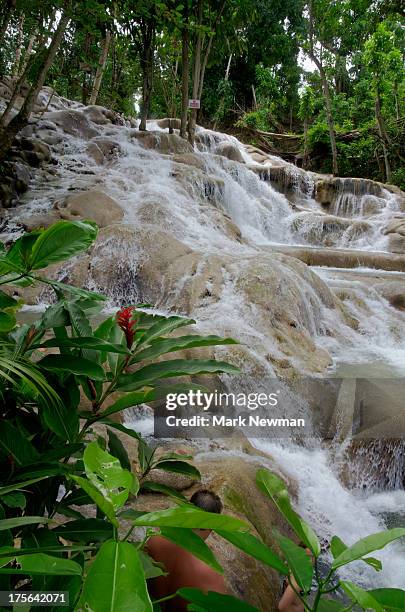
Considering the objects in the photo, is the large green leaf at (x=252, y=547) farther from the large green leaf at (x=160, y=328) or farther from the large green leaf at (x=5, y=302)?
the large green leaf at (x=5, y=302)

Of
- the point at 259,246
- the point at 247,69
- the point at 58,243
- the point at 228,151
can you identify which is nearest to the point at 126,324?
the point at 58,243

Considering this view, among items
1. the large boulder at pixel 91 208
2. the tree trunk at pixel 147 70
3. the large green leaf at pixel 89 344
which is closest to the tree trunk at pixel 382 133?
the tree trunk at pixel 147 70

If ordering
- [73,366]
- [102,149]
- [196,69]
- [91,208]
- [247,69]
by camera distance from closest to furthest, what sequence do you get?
1. [73,366]
2. [91,208]
3. [102,149]
4. [196,69]
5. [247,69]

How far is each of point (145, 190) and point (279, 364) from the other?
5.84 meters

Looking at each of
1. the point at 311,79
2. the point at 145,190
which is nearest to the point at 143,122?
the point at 145,190

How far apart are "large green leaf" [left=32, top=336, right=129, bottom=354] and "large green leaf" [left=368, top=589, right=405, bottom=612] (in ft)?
2.06

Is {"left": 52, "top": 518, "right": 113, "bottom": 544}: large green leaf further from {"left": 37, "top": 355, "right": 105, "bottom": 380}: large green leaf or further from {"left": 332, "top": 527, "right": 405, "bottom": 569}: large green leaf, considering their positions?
{"left": 332, "top": 527, "right": 405, "bottom": 569}: large green leaf

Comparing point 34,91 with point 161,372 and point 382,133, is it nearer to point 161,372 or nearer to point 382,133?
point 161,372

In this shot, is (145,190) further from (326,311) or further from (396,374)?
(396,374)

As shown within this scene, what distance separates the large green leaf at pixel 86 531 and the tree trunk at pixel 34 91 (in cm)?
698

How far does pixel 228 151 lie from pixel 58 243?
53.9 ft

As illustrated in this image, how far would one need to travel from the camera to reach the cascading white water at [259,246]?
3400 mm

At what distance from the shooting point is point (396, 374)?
491 cm

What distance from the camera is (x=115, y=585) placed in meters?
0.49
